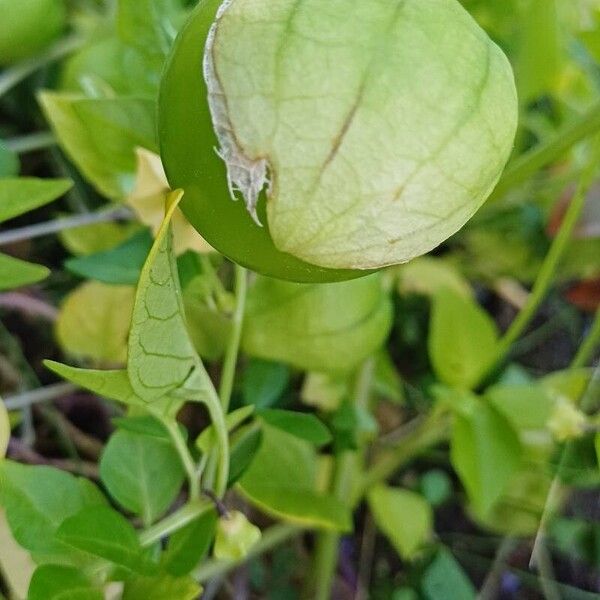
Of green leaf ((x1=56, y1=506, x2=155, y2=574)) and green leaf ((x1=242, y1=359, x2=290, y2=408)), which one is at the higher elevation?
green leaf ((x1=56, y1=506, x2=155, y2=574))

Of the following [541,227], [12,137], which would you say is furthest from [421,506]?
[12,137]

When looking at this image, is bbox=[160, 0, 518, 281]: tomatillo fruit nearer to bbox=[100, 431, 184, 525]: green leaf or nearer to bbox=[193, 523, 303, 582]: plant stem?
bbox=[100, 431, 184, 525]: green leaf

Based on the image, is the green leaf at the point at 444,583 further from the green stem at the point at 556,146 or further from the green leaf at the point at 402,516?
the green stem at the point at 556,146

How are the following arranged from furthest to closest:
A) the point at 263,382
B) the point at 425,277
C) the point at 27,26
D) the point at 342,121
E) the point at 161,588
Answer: the point at 425,277 → the point at 27,26 → the point at 263,382 → the point at 161,588 → the point at 342,121

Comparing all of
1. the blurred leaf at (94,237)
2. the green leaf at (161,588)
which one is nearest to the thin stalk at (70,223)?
the blurred leaf at (94,237)

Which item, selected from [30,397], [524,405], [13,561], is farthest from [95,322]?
[524,405]

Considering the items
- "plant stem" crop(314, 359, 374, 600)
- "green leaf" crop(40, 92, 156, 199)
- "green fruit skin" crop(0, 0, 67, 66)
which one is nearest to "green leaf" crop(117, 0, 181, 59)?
"green leaf" crop(40, 92, 156, 199)

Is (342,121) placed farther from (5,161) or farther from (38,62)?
(38,62)
